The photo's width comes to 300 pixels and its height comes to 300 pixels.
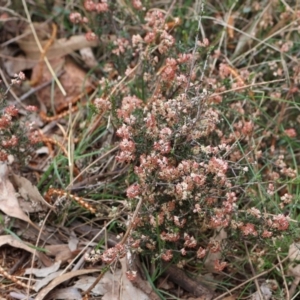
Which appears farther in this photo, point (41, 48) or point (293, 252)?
point (41, 48)

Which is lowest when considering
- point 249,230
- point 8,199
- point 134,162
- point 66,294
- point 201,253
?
point 66,294

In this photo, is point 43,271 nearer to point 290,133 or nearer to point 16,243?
point 16,243

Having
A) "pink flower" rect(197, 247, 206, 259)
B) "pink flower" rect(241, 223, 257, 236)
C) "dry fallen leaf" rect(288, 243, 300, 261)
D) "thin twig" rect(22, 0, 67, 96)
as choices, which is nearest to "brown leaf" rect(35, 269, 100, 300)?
"pink flower" rect(197, 247, 206, 259)

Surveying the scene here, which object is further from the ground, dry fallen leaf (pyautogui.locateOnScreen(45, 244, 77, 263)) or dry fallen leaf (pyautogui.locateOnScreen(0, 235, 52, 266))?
dry fallen leaf (pyautogui.locateOnScreen(0, 235, 52, 266))

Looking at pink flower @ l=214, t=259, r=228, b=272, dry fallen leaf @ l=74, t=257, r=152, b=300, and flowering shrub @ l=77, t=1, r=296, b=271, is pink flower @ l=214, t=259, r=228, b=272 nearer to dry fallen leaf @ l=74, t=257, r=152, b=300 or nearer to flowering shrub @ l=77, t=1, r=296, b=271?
flowering shrub @ l=77, t=1, r=296, b=271

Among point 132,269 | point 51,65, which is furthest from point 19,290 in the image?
point 51,65

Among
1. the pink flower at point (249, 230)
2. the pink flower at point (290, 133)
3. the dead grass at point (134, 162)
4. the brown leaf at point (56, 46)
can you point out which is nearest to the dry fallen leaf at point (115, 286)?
the dead grass at point (134, 162)

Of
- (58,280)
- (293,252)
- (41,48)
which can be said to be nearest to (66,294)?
(58,280)

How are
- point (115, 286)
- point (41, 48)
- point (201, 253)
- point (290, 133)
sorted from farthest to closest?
1. point (41, 48)
2. point (290, 133)
3. point (115, 286)
4. point (201, 253)
